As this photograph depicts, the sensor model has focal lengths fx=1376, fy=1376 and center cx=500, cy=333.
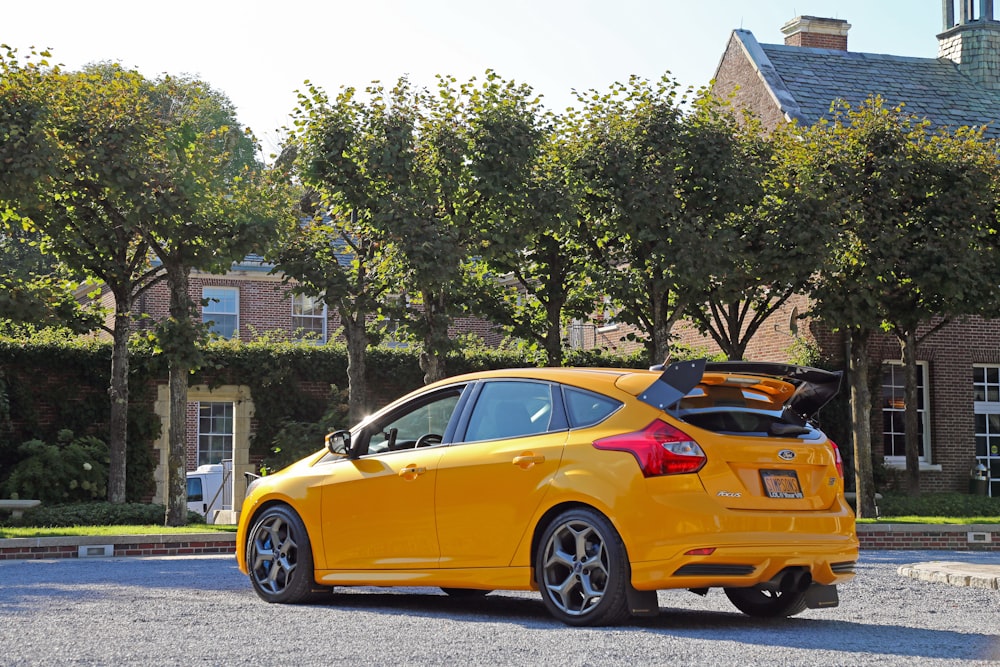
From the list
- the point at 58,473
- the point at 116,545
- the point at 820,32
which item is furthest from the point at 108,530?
the point at 820,32

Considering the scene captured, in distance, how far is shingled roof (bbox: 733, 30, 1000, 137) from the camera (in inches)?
1299

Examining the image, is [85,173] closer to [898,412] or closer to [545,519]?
[545,519]

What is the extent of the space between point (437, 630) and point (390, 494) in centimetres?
138

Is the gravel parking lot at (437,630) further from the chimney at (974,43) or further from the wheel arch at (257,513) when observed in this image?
the chimney at (974,43)

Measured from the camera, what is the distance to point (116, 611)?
28.8ft

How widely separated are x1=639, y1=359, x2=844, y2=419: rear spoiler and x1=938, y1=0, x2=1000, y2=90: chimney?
1196 inches

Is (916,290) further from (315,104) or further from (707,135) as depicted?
(315,104)

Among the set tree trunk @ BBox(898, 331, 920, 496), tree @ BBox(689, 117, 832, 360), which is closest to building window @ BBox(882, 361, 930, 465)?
tree trunk @ BBox(898, 331, 920, 496)

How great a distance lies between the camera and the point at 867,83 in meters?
34.6

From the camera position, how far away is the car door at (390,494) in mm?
8648

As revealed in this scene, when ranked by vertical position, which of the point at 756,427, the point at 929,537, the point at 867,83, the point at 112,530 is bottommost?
the point at 929,537

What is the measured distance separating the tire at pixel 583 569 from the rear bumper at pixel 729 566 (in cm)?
14

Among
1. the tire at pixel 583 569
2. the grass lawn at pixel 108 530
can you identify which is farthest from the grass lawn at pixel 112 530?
the tire at pixel 583 569

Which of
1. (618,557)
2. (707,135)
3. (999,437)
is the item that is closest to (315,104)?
(707,135)
